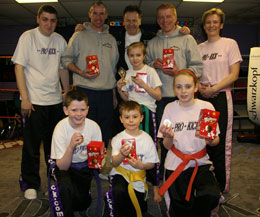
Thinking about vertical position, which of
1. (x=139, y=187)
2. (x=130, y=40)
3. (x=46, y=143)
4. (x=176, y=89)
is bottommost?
(x=139, y=187)

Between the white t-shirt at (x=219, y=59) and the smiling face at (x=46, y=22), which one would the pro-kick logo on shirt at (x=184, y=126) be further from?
the smiling face at (x=46, y=22)

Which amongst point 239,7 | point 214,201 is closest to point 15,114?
point 214,201

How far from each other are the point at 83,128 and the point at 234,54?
5.71 feet

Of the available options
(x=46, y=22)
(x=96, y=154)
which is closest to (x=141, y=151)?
(x=96, y=154)

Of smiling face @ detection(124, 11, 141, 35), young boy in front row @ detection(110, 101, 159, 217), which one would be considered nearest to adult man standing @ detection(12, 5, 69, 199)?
smiling face @ detection(124, 11, 141, 35)

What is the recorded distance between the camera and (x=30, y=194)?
9.32 feet

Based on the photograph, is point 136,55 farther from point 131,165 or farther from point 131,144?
point 131,165

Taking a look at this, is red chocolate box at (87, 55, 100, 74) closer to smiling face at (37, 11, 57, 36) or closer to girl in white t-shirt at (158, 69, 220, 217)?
smiling face at (37, 11, 57, 36)

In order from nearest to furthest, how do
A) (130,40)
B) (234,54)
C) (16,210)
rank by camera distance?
(16,210) → (234,54) → (130,40)

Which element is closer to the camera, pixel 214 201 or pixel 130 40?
pixel 214 201

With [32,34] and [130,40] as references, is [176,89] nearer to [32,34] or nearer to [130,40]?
[130,40]

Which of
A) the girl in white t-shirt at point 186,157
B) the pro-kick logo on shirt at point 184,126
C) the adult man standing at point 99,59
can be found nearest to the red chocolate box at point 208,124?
the girl in white t-shirt at point 186,157

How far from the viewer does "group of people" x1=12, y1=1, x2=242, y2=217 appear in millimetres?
2178

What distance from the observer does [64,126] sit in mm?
2361
